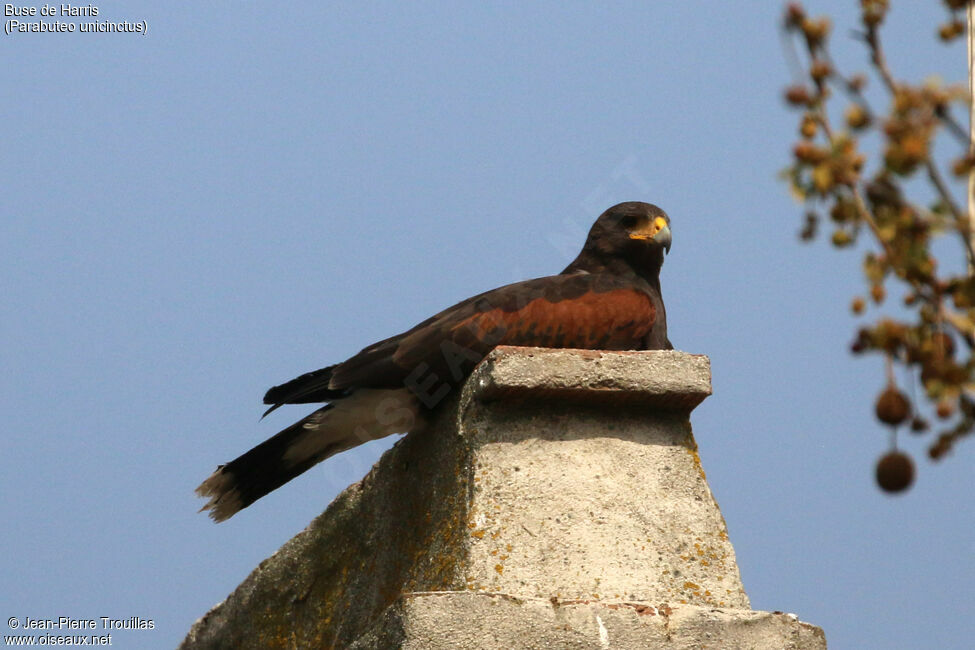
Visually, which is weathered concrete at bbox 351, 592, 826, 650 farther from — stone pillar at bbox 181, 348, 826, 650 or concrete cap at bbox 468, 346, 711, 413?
concrete cap at bbox 468, 346, 711, 413

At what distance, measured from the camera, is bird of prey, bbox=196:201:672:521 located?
4.13 meters

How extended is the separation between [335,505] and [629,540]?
166cm

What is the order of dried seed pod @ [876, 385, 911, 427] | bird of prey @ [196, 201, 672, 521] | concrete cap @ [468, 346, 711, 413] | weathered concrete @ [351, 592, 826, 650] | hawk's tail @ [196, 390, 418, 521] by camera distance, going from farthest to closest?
hawk's tail @ [196, 390, 418, 521]
bird of prey @ [196, 201, 672, 521]
concrete cap @ [468, 346, 711, 413]
weathered concrete @ [351, 592, 826, 650]
dried seed pod @ [876, 385, 911, 427]

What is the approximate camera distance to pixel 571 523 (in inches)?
135

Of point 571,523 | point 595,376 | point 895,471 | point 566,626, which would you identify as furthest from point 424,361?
point 895,471

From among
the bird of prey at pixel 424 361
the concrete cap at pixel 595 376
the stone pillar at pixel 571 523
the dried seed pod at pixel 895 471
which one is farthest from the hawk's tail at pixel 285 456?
the dried seed pod at pixel 895 471

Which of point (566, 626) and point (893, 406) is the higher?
point (566, 626)

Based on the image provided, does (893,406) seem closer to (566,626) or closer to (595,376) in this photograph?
(566,626)

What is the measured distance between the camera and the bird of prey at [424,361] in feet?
13.5

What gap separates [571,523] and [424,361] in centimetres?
95

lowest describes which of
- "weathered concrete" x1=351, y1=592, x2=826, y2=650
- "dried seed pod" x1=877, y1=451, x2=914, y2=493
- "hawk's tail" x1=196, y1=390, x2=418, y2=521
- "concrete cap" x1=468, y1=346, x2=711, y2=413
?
"dried seed pod" x1=877, y1=451, x2=914, y2=493

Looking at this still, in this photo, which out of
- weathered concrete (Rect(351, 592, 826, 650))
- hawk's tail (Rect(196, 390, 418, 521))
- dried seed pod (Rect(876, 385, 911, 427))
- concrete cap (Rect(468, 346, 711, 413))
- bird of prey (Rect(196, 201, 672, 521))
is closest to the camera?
dried seed pod (Rect(876, 385, 911, 427))

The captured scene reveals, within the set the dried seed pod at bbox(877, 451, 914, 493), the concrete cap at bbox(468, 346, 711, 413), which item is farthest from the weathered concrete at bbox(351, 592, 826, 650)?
the dried seed pod at bbox(877, 451, 914, 493)

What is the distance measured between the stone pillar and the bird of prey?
0.22m
